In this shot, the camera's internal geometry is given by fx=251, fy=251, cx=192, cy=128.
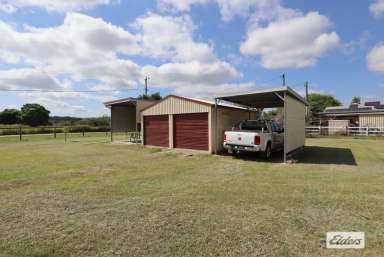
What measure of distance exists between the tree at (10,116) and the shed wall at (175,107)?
59.4m

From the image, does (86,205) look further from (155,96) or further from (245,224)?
(155,96)

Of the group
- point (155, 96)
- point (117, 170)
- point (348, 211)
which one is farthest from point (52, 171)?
point (155, 96)

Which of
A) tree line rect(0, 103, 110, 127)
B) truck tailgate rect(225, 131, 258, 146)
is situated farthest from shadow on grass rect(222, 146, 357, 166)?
tree line rect(0, 103, 110, 127)

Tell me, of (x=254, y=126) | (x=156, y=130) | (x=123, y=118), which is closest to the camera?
(x=254, y=126)

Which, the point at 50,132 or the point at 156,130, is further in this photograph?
the point at 50,132

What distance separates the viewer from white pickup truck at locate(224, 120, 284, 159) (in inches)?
406

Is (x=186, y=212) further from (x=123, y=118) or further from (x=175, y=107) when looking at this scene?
(x=123, y=118)

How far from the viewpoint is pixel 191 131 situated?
533 inches

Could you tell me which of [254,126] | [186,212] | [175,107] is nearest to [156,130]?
[175,107]

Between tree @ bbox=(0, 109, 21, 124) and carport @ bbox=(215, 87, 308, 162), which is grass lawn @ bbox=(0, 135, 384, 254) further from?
tree @ bbox=(0, 109, 21, 124)

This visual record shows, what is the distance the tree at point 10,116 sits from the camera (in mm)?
59006

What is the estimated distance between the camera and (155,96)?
177 feet

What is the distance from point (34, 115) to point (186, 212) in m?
71.0

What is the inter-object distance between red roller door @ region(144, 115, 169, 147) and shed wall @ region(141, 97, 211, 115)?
1.20 feet
